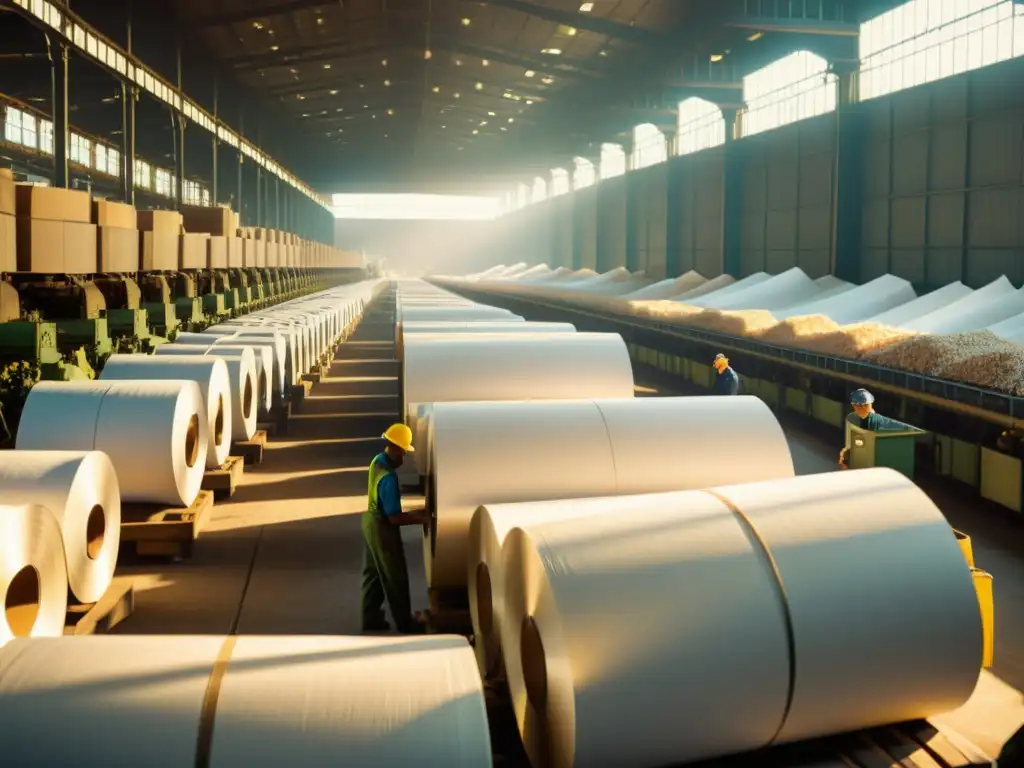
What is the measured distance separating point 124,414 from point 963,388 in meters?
7.16

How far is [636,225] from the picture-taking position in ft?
138

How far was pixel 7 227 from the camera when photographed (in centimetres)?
1104

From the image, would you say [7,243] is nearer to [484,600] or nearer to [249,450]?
[249,450]

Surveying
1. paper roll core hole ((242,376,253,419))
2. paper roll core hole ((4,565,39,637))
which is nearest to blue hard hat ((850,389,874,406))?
paper roll core hole ((4,565,39,637))

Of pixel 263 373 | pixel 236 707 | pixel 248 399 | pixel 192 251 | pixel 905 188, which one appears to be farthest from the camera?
pixel 905 188

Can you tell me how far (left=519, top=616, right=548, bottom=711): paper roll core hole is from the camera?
4.30m

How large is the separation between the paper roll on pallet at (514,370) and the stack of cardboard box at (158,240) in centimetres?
654

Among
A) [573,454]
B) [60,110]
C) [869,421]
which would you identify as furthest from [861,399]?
[60,110]

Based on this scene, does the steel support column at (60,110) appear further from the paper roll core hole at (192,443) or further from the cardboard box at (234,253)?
the paper roll core hole at (192,443)

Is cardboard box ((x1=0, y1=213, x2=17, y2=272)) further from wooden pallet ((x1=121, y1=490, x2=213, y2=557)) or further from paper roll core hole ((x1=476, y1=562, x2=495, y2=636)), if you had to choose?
paper roll core hole ((x1=476, y1=562, x2=495, y2=636))

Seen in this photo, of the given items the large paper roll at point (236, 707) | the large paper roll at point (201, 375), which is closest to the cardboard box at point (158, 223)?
the large paper roll at point (201, 375)

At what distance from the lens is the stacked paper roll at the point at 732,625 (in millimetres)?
4012

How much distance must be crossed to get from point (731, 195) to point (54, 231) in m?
21.3

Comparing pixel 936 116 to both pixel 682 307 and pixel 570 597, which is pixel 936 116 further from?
pixel 570 597
